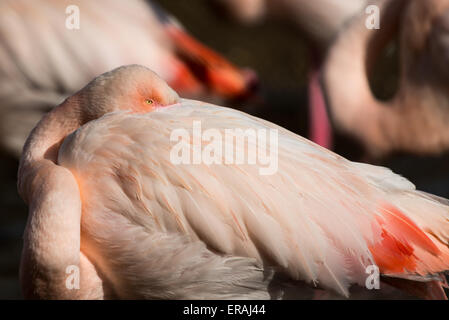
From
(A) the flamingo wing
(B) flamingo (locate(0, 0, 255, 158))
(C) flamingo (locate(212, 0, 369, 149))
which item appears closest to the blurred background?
(C) flamingo (locate(212, 0, 369, 149))

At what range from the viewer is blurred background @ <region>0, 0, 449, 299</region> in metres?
4.25

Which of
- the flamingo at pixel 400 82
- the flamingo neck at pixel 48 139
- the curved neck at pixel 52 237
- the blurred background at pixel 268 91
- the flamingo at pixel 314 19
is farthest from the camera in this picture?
the flamingo at pixel 314 19

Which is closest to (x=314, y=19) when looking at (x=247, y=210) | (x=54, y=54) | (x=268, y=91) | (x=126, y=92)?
(x=268, y=91)

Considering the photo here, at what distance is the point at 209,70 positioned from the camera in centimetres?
440

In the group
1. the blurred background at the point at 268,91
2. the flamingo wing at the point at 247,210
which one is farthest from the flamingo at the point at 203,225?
the blurred background at the point at 268,91

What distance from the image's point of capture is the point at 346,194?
8.00ft

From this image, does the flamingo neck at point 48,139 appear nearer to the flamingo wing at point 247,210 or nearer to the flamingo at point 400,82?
the flamingo wing at point 247,210

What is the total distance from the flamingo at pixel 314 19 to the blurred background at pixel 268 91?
94 millimetres

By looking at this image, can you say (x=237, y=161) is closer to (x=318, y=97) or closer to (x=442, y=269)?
(x=442, y=269)

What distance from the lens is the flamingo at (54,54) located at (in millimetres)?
4070

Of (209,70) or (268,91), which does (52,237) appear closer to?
(209,70)

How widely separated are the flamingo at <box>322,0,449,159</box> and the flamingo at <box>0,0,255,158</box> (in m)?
0.88
